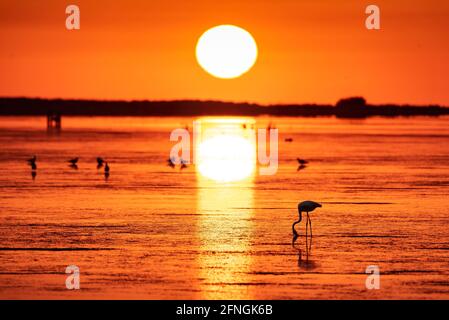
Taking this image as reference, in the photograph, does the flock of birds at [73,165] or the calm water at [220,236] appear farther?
the flock of birds at [73,165]

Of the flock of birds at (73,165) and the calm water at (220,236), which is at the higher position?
the flock of birds at (73,165)

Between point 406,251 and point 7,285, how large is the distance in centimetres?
714

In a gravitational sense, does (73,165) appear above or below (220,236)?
above

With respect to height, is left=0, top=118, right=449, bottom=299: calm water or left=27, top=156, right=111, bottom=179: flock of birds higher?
left=27, top=156, right=111, bottom=179: flock of birds

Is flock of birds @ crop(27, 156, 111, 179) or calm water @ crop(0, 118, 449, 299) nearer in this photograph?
calm water @ crop(0, 118, 449, 299)

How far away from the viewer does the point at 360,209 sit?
80.3 feet

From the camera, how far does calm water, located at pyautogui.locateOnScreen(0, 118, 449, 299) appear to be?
49.5 feet

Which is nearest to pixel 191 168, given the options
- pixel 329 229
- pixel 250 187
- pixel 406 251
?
pixel 250 187

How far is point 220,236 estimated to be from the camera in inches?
782

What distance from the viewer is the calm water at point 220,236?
594 inches

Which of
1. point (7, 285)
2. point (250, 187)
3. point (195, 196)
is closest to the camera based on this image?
point (7, 285)

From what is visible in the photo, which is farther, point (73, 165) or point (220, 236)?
point (73, 165)
